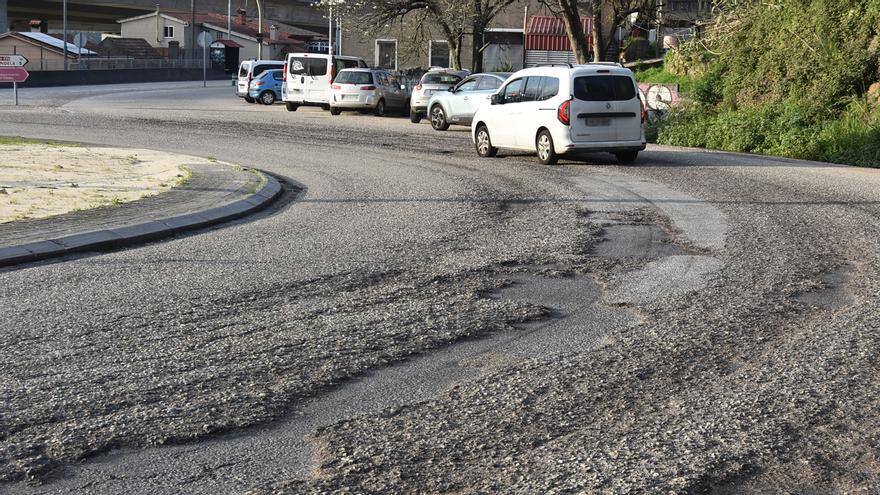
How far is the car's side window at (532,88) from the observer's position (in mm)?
20191

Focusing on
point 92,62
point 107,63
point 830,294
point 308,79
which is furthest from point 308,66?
point 92,62

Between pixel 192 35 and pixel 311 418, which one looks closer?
pixel 311 418

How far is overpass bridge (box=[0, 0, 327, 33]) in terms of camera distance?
97875 millimetres

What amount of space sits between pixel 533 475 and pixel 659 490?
479 mm

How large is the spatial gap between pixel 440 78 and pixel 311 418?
3148 centimetres

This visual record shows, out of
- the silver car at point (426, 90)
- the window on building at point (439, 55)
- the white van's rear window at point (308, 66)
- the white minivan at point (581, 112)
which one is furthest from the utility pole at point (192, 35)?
the white minivan at point (581, 112)

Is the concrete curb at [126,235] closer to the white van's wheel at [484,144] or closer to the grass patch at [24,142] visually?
the white van's wheel at [484,144]

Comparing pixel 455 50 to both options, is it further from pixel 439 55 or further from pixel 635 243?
pixel 635 243

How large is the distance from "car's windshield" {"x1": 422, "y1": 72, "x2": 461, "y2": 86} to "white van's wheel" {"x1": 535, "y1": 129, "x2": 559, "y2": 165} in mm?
15825

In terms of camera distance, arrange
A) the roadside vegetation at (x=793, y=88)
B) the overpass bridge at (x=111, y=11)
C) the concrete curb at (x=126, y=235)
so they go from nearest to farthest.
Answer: the concrete curb at (x=126, y=235) < the roadside vegetation at (x=793, y=88) < the overpass bridge at (x=111, y=11)

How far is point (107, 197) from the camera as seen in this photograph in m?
13.1

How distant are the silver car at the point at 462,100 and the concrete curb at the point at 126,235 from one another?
17.7 metres

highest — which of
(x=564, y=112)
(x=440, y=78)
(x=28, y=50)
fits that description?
(x=28, y=50)

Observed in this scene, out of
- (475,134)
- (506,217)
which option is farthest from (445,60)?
(506,217)
